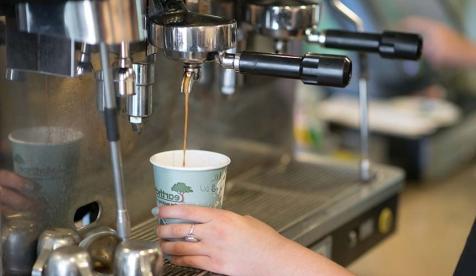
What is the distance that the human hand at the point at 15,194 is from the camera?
814 mm

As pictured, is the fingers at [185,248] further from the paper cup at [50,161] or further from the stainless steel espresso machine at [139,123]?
the paper cup at [50,161]

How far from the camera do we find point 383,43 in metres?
1.08

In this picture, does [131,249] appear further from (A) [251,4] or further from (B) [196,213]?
(A) [251,4]

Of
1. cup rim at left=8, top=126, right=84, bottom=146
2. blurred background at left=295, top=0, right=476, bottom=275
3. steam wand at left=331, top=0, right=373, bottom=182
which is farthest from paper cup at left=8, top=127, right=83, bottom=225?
blurred background at left=295, top=0, right=476, bottom=275

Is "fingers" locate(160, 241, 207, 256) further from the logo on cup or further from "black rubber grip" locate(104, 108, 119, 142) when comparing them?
"black rubber grip" locate(104, 108, 119, 142)

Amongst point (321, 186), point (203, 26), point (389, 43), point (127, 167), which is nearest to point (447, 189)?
point (321, 186)

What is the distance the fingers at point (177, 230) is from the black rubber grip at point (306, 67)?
18cm

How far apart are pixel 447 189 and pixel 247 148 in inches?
44.4

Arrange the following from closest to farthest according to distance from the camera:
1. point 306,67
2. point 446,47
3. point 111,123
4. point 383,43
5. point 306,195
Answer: point 111,123
point 306,67
point 383,43
point 306,195
point 446,47

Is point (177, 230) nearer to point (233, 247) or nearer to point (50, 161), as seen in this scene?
point (233, 247)

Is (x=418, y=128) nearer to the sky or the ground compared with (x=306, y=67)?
nearer to the ground

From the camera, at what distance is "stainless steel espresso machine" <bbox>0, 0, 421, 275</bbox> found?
2.44ft

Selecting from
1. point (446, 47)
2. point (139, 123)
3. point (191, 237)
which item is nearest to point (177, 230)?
point (191, 237)

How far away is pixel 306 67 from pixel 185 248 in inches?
9.5
